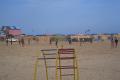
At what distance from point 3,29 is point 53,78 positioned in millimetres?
89377

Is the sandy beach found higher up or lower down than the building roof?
lower down

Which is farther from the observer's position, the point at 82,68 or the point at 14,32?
the point at 14,32

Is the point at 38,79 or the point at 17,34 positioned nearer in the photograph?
the point at 38,79

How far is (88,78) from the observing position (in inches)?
489

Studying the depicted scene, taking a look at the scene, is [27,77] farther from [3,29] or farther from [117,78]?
[3,29]

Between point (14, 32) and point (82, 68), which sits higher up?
point (14, 32)

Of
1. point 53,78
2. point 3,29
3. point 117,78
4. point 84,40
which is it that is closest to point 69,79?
point 53,78

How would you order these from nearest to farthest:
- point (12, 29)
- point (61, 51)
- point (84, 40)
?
point (61, 51) → point (84, 40) → point (12, 29)

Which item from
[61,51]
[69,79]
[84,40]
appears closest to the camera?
[61,51]

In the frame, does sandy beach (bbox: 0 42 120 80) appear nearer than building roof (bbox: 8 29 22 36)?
Yes

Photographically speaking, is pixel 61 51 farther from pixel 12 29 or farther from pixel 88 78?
Result: pixel 12 29

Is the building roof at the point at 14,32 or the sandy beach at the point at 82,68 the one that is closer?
the sandy beach at the point at 82,68

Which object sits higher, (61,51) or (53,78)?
(61,51)

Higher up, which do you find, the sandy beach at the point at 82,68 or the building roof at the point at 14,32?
the building roof at the point at 14,32
